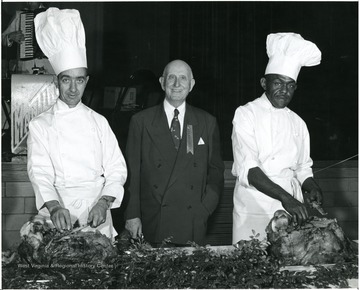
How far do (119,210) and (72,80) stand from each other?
164 centimetres

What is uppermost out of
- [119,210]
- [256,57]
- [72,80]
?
[256,57]

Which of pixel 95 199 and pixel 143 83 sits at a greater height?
pixel 143 83

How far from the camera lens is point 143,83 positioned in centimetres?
618

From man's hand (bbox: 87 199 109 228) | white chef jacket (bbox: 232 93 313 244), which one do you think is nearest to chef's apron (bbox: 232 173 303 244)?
white chef jacket (bbox: 232 93 313 244)

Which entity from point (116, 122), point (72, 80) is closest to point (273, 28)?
point (116, 122)

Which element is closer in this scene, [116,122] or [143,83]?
[116,122]

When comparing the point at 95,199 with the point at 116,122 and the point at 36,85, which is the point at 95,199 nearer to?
the point at 36,85

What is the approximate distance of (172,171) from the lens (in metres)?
3.54

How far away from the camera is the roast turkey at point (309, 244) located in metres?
2.82

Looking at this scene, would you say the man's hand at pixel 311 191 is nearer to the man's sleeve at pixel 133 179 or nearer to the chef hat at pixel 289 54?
the chef hat at pixel 289 54

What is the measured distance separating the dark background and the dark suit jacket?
9.97ft

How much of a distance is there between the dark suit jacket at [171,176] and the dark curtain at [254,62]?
3.06 meters

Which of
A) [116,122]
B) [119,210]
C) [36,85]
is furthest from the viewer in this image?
[116,122]

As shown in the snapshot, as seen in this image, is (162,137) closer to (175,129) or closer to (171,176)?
(175,129)
